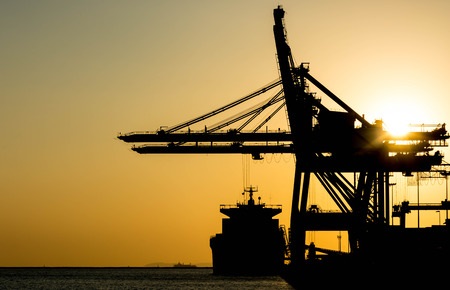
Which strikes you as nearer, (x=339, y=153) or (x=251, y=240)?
(x=339, y=153)

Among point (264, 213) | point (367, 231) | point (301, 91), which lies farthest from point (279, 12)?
point (264, 213)

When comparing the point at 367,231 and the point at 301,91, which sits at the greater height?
the point at 301,91

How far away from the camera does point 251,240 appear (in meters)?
120

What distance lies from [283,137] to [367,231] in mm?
14130

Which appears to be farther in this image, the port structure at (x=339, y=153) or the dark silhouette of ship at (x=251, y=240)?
the dark silhouette of ship at (x=251, y=240)

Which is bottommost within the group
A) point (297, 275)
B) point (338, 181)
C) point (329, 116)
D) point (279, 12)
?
point (297, 275)

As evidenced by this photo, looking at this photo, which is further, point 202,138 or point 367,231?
point 202,138

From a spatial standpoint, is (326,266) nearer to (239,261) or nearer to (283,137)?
(283,137)

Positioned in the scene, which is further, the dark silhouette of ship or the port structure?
the dark silhouette of ship

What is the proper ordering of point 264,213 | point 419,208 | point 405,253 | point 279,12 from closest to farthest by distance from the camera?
1. point 405,253
2. point 279,12
3. point 419,208
4. point 264,213

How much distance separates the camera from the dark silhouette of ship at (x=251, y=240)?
397ft

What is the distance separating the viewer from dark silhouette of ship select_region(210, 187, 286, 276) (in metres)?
121

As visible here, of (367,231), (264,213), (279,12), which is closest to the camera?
(367,231)

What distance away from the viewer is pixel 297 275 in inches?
3155
